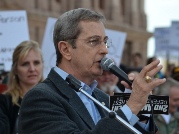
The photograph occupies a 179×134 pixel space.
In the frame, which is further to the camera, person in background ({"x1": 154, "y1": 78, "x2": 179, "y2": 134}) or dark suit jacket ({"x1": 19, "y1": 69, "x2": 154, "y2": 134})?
person in background ({"x1": 154, "y1": 78, "x2": 179, "y2": 134})

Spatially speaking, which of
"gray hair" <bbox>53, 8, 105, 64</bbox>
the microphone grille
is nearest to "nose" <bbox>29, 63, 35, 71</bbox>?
"gray hair" <bbox>53, 8, 105, 64</bbox>

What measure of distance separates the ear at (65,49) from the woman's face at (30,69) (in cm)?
195

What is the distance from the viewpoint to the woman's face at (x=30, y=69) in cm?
546

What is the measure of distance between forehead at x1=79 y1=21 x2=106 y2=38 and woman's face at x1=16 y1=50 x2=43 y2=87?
207 centimetres

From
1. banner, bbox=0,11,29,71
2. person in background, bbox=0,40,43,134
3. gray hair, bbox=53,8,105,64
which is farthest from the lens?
banner, bbox=0,11,29,71

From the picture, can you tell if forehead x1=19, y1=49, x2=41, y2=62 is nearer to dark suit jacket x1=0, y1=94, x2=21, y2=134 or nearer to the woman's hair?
the woman's hair

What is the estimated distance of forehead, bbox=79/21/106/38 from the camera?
343 centimetres

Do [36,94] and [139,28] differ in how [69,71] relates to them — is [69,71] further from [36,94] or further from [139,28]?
[139,28]

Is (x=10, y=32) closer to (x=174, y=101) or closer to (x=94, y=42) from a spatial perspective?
(x=174, y=101)

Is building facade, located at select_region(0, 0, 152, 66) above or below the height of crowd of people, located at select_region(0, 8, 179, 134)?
below

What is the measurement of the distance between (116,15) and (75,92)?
26.4 m

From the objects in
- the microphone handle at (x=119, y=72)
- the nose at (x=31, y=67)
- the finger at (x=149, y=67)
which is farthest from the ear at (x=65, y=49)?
the nose at (x=31, y=67)

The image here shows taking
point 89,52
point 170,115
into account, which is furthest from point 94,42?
point 170,115

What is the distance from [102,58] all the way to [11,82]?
7.30 feet
